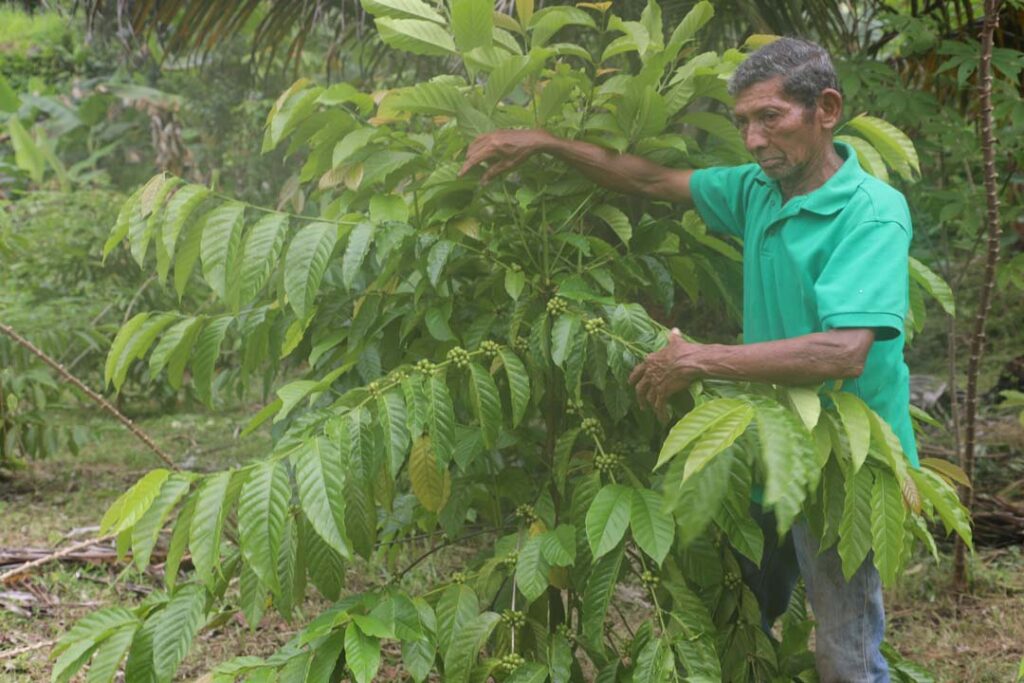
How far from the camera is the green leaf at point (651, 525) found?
182 cm

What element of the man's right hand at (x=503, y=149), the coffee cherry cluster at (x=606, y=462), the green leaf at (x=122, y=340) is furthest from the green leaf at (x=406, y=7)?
the coffee cherry cluster at (x=606, y=462)

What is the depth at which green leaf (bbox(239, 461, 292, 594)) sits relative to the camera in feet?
5.65

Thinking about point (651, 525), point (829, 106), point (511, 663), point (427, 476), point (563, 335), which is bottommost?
point (511, 663)

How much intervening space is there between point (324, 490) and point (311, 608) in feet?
5.76

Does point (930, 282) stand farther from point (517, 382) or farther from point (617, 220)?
point (517, 382)

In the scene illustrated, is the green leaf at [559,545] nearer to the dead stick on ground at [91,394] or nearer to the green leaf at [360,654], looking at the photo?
the green leaf at [360,654]

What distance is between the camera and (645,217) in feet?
7.91

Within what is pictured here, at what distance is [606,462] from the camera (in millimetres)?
2111

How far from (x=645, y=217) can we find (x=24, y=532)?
2.95m

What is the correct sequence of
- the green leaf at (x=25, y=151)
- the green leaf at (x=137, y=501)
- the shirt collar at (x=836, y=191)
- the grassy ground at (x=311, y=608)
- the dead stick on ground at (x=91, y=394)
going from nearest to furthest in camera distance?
the green leaf at (x=137, y=501) → the shirt collar at (x=836, y=191) → the dead stick on ground at (x=91, y=394) → the grassy ground at (x=311, y=608) → the green leaf at (x=25, y=151)

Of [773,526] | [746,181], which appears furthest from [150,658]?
[746,181]

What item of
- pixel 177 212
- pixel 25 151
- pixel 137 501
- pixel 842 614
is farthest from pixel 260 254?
pixel 25 151

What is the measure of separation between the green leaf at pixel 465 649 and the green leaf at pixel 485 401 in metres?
0.34

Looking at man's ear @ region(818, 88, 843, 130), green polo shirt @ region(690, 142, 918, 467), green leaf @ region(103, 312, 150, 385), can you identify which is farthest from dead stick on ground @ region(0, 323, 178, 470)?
man's ear @ region(818, 88, 843, 130)
